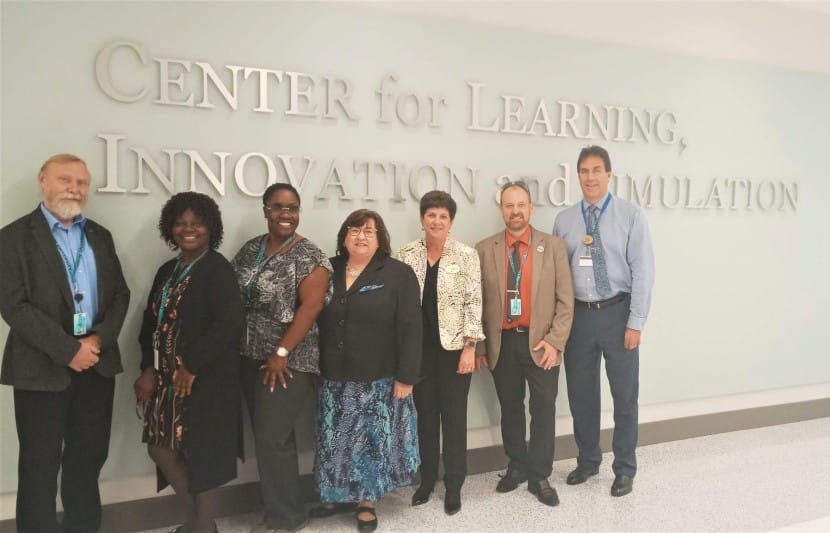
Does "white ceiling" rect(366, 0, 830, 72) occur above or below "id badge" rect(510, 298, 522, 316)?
above

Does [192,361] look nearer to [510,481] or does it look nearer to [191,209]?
[191,209]

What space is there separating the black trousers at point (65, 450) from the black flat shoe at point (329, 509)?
928 mm

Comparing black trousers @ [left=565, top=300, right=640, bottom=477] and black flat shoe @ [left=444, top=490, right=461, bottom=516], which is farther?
black trousers @ [left=565, top=300, right=640, bottom=477]

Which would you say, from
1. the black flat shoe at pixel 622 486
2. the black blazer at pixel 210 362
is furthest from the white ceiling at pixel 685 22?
the black flat shoe at pixel 622 486

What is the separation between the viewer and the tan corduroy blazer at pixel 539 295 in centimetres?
285

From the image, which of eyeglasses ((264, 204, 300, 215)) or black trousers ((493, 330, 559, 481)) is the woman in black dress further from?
black trousers ((493, 330, 559, 481))

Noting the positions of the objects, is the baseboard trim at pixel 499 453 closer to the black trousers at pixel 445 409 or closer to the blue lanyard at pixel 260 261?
the black trousers at pixel 445 409

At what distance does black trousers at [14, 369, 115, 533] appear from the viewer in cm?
217

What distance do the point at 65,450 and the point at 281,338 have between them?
0.98m

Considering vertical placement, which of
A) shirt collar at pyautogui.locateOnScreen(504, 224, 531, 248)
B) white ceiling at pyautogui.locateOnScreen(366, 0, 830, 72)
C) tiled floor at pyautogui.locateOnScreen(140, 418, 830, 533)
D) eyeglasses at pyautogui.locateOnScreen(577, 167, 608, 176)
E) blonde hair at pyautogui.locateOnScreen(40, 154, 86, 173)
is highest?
white ceiling at pyautogui.locateOnScreen(366, 0, 830, 72)

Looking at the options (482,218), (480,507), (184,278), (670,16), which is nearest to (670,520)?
(480,507)

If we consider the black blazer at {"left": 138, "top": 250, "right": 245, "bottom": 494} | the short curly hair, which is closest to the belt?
the black blazer at {"left": 138, "top": 250, "right": 245, "bottom": 494}

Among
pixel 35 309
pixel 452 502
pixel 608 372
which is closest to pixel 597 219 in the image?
pixel 608 372

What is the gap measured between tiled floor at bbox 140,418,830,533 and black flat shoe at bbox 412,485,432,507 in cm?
3
